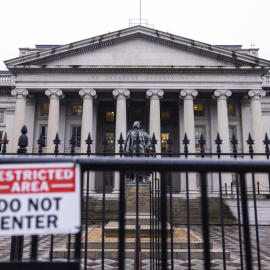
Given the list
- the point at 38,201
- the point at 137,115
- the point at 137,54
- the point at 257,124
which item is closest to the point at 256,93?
the point at 257,124

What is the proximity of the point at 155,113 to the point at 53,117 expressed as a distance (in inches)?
386

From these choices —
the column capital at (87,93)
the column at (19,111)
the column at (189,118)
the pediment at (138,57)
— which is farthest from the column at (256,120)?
the column at (19,111)

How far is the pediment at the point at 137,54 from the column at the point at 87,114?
258 cm

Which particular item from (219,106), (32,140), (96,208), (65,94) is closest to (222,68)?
(219,106)

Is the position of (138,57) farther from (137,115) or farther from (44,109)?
(44,109)

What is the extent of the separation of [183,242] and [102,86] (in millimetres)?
22871

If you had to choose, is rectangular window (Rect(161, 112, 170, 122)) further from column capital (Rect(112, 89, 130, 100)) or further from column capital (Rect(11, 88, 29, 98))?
column capital (Rect(11, 88, 29, 98))

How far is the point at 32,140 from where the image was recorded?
31.4 meters

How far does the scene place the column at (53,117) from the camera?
88.7 ft

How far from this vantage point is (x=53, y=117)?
1098 inches

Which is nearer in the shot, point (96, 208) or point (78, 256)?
point (78, 256)

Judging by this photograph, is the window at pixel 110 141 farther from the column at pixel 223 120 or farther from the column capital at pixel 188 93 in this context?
the column at pixel 223 120

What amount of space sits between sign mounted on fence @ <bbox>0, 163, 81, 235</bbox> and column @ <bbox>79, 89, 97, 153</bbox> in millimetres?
25251

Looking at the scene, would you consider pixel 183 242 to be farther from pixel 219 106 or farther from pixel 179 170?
pixel 219 106
